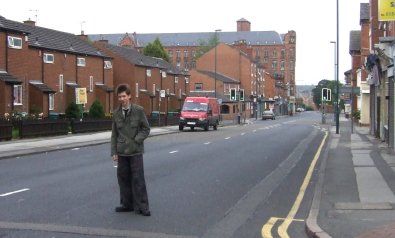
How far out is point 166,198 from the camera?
1134cm

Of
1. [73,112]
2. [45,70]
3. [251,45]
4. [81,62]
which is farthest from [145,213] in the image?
[251,45]

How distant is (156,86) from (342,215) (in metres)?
60.4

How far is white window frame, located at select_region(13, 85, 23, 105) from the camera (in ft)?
128

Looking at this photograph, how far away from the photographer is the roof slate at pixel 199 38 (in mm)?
158625

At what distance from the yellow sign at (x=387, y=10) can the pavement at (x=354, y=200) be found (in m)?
4.11

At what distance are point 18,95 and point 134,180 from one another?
1268 inches

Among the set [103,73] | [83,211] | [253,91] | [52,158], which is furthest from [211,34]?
[83,211]

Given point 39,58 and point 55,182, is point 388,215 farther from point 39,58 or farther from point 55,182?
point 39,58

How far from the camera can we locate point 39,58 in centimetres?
4441

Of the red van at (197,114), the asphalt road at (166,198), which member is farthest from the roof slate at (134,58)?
the asphalt road at (166,198)

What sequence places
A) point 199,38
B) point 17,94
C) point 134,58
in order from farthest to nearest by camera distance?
1. point 199,38
2. point 134,58
3. point 17,94

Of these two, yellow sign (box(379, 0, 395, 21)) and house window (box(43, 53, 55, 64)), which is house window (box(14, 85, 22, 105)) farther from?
yellow sign (box(379, 0, 395, 21))

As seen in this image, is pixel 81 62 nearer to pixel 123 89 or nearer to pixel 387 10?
pixel 387 10

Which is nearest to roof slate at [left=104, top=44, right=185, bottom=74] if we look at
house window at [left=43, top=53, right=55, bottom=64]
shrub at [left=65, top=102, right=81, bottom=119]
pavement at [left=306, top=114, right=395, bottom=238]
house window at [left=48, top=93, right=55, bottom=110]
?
house window at [left=43, top=53, right=55, bottom=64]
